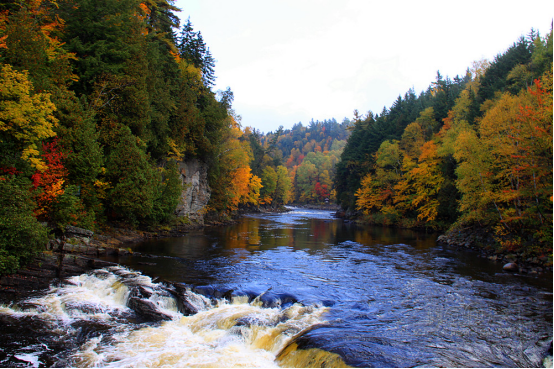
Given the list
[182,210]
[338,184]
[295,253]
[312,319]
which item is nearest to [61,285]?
[312,319]

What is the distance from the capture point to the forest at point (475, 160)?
61.4 feet

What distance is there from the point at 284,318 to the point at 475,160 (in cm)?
2290

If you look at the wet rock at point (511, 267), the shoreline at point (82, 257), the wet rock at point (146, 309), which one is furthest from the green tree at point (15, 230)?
the wet rock at point (511, 267)

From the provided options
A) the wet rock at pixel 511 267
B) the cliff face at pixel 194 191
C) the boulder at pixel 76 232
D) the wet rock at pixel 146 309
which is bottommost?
the wet rock at pixel 146 309

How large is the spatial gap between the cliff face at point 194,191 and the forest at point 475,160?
28.9 meters

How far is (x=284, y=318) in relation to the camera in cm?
1166

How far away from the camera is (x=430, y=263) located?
2100cm

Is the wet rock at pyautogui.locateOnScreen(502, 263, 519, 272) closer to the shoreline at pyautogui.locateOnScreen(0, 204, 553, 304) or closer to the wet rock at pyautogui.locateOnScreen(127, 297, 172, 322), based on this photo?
the shoreline at pyautogui.locateOnScreen(0, 204, 553, 304)

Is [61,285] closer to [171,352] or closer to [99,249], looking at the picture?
[99,249]

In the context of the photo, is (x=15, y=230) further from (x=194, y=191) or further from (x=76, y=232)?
(x=194, y=191)

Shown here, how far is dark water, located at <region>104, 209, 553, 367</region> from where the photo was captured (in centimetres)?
930

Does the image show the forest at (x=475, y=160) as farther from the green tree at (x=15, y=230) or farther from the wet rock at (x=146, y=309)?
the green tree at (x=15, y=230)

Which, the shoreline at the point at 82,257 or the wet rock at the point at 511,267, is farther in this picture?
the wet rock at the point at 511,267

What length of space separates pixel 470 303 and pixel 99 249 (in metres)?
20.2
